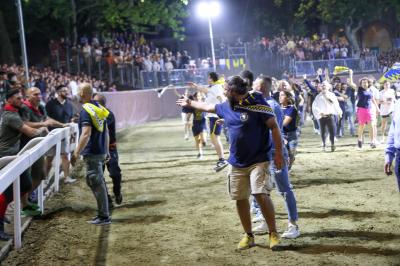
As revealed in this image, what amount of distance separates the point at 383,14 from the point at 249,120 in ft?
155

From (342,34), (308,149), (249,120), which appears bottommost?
(308,149)

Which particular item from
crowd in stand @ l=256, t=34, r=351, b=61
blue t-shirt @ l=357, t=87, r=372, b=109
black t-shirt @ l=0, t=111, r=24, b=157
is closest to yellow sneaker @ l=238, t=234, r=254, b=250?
black t-shirt @ l=0, t=111, r=24, b=157

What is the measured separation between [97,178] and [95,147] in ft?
1.42

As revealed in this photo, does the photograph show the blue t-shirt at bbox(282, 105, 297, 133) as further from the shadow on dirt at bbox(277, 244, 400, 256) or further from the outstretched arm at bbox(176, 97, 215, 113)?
the shadow on dirt at bbox(277, 244, 400, 256)

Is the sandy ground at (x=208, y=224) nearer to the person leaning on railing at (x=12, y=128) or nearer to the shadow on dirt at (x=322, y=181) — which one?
the shadow on dirt at (x=322, y=181)

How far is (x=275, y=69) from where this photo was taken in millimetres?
35062

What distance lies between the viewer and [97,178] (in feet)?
27.2

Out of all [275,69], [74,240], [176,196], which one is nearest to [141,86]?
[275,69]

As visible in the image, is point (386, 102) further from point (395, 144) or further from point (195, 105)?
point (195, 105)

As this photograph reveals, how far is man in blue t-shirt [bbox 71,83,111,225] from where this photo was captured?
815 cm

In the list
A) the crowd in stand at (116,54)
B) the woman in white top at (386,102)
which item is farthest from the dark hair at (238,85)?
the crowd in stand at (116,54)

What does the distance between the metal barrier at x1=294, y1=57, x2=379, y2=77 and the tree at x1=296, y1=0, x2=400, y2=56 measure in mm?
12911

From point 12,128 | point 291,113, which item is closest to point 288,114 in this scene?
point 291,113

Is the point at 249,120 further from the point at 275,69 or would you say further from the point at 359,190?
the point at 275,69
